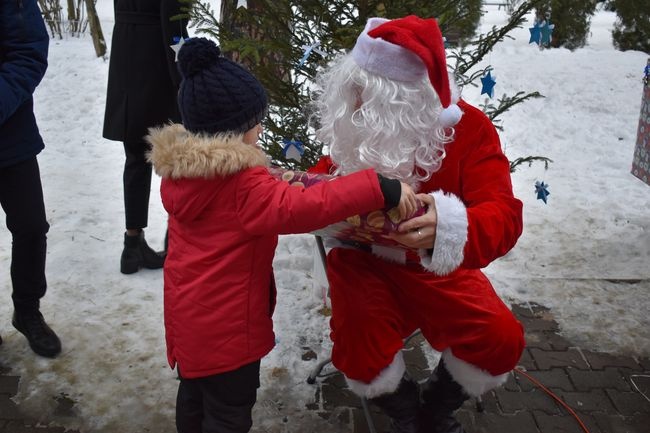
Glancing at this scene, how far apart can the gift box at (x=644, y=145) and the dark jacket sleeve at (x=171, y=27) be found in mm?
2912

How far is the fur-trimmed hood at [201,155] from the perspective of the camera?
1.98 meters

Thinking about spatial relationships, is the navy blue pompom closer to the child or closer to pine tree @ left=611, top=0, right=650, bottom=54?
the child

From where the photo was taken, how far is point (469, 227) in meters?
2.14

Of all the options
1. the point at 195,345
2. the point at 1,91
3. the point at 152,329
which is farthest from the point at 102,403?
the point at 1,91

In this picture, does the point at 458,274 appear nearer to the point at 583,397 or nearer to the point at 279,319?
the point at 583,397

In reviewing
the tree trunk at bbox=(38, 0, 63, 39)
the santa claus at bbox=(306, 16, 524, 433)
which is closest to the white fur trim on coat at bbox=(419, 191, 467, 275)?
the santa claus at bbox=(306, 16, 524, 433)

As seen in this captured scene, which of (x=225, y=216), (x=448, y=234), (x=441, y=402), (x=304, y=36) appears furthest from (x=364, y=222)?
(x=304, y=36)

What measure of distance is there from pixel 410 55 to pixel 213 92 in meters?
0.69

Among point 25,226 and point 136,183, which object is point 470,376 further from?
point 136,183

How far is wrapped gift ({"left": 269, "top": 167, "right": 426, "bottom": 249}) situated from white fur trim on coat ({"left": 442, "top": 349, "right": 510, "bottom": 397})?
592 millimetres

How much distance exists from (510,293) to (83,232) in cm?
309

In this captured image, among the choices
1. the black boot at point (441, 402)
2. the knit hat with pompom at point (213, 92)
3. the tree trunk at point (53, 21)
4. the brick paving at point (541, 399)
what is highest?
the knit hat with pompom at point (213, 92)

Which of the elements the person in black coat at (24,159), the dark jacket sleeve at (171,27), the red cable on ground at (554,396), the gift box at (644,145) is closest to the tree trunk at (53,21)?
the dark jacket sleeve at (171,27)

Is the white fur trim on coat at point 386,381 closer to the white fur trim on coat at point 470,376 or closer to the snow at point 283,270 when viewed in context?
the white fur trim on coat at point 470,376
